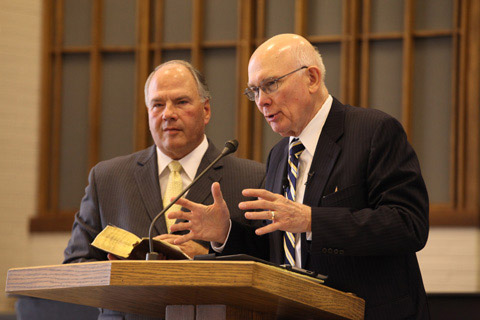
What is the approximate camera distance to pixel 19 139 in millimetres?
6492

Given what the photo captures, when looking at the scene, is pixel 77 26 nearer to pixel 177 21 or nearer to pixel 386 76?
pixel 177 21

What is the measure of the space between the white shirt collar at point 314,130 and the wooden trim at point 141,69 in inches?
145

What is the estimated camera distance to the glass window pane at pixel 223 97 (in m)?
6.31

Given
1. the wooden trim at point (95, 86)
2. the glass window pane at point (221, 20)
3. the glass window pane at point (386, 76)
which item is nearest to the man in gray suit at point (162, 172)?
the glass window pane at point (386, 76)

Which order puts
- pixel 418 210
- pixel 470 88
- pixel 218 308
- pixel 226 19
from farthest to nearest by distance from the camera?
pixel 226 19 → pixel 470 88 → pixel 418 210 → pixel 218 308

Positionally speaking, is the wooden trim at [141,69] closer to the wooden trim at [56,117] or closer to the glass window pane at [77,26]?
the glass window pane at [77,26]

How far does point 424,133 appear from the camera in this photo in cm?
589

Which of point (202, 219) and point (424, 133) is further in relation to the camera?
point (424, 133)

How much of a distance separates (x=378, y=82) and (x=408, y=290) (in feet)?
12.3

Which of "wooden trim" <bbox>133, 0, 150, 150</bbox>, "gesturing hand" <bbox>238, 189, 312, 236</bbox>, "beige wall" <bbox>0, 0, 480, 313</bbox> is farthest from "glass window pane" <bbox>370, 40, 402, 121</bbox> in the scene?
"gesturing hand" <bbox>238, 189, 312, 236</bbox>

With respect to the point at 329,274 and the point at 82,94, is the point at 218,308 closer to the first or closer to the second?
the point at 329,274

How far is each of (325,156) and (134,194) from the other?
117 centimetres

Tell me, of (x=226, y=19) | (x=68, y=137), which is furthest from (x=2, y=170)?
(x=226, y=19)

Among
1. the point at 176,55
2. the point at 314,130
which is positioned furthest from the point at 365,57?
the point at 314,130
